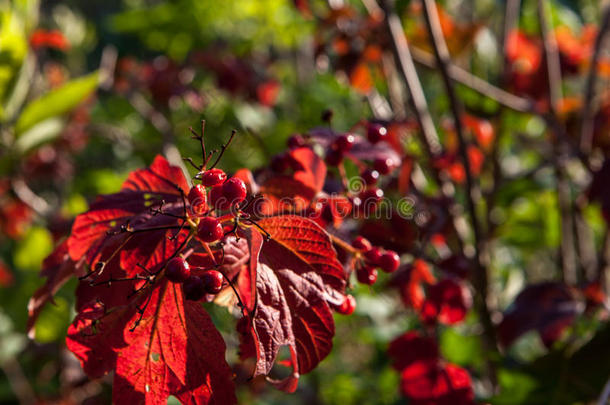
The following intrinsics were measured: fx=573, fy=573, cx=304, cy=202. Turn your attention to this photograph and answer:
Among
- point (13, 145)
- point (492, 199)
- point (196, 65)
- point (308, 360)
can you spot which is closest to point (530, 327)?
point (492, 199)

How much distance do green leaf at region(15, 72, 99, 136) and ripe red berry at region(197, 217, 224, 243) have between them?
79cm

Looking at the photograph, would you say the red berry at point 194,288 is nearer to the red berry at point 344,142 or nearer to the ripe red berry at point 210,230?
the ripe red berry at point 210,230

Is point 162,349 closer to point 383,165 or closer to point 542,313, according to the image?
point 383,165

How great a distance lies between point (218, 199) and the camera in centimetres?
62

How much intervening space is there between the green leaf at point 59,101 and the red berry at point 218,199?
72cm

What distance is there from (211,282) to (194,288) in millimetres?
16

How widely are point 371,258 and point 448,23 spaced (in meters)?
1.28

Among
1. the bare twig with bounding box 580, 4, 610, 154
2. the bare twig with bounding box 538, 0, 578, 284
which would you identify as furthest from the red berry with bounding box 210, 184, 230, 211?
the bare twig with bounding box 580, 4, 610, 154

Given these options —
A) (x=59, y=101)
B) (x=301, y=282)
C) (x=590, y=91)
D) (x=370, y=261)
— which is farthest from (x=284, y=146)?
(x=301, y=282)

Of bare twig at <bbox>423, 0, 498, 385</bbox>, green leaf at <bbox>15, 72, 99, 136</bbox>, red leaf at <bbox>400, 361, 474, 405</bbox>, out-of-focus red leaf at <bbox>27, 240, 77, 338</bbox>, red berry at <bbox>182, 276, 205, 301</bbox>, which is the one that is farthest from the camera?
green leaf at <bbox>15, 72, 99, 136</bbox>

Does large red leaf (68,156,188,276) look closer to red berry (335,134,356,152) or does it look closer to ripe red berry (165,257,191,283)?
ripe red berry (165,257,191,283)

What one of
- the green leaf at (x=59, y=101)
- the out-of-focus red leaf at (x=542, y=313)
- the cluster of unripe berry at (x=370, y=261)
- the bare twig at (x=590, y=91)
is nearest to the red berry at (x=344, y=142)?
the cluster of unripe berry at (x=370, y=261)

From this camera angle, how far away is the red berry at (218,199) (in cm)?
61

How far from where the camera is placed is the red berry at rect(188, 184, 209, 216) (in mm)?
581
